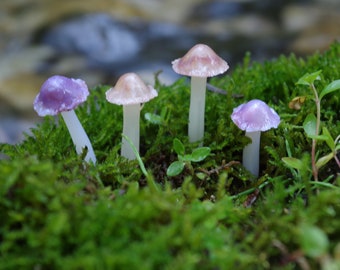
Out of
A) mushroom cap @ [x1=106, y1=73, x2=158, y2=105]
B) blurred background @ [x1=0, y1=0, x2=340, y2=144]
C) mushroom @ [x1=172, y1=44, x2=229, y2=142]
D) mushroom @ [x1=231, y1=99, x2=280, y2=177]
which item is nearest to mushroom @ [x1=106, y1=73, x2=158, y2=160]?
mushroom cap @ [x1=106, y1=73, x2=158, y2=105]

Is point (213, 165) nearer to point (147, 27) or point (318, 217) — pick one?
point (318, 217)

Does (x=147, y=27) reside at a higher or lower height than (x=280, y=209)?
higher

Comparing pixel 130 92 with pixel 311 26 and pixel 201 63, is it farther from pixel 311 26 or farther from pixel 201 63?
pixel 311 26

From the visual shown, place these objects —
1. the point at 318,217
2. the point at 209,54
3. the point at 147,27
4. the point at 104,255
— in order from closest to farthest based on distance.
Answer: the point at 104,255 < the point at 318,217 < the point at 209,54 < the point at 147,27

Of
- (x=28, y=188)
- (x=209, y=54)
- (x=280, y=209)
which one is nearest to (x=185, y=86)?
(x=209, y=54)

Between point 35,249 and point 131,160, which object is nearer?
point 35,249

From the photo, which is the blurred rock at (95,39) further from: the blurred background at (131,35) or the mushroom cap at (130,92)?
the mushroom cap at (130,92)

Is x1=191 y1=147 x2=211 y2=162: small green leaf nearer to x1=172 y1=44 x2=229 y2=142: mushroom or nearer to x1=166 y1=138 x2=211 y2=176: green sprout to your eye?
x1=166 y1=138 x2=211 y2=176: green sprout
